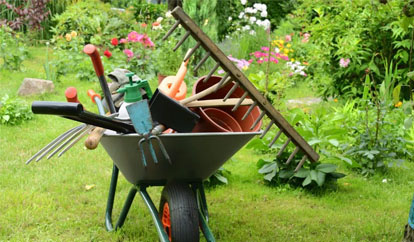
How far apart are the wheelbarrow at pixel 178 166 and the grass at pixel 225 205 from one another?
50 centimetres

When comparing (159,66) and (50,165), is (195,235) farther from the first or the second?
(159,66)

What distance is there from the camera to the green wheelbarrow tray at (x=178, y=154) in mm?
1702

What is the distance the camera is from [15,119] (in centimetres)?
426

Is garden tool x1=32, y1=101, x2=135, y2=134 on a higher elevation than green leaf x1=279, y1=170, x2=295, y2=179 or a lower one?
higher

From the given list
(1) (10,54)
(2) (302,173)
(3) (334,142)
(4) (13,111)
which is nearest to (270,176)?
(2) (302,173)

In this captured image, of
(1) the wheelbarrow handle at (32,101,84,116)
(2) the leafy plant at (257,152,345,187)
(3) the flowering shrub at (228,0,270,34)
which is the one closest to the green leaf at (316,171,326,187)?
(2) the leafy plant at (257,152,345,187)

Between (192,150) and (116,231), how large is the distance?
81 cm

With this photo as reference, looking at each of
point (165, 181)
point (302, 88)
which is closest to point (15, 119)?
point (165, 181)

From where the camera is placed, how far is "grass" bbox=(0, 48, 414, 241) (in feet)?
7.99

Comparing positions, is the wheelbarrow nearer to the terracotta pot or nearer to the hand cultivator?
the hand cultivator

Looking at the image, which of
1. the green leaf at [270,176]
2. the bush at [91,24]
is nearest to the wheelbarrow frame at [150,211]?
the green leaf at [270,176]

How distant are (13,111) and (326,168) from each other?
2734 mm

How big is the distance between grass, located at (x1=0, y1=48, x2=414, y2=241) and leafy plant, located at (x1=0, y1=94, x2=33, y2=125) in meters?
0.51

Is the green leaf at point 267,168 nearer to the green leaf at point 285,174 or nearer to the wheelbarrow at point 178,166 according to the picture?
the green leaf at point 285,174
